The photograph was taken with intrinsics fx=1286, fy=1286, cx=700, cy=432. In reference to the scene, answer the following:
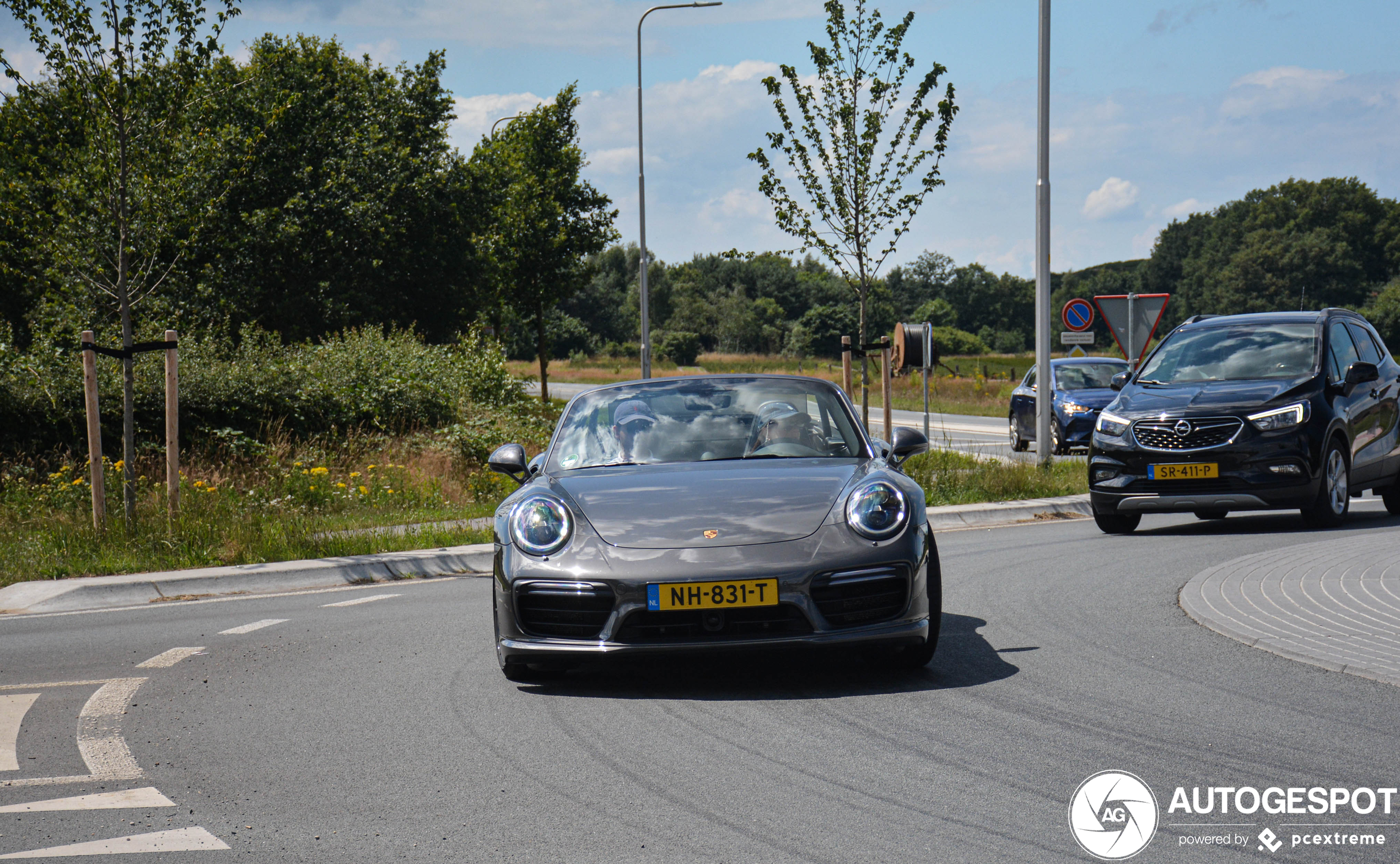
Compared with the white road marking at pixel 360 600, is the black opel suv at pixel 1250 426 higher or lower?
higher

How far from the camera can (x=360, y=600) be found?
349 inches

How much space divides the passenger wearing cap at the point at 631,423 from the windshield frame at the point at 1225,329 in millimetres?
6596

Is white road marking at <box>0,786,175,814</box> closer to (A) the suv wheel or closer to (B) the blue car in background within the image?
(B) the blue car in background

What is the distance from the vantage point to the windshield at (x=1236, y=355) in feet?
37.6

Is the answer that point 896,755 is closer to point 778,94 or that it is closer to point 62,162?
point 62,162

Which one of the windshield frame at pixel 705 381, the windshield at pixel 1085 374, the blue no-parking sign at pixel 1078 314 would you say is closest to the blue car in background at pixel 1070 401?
Result: the windshield at pixel 1085 374

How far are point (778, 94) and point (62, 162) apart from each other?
9048mm

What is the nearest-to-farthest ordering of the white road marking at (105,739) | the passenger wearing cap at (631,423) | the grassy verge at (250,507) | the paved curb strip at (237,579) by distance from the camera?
the white road marking at (105,739), the passenger wearing cap at (631,423), the paved curb strip at (237,579), the grassy verge at (250,507)

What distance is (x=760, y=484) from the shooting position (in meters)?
5.77

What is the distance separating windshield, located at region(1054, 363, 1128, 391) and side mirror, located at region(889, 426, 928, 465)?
641 inches

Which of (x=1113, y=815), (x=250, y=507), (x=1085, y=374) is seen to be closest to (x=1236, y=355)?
(x=1113, y=815)

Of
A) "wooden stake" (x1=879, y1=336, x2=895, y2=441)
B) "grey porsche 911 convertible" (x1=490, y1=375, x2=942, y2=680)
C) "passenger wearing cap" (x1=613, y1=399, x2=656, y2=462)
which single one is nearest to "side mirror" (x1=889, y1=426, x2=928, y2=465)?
"grey porsche 911 convertible" (x1=490, y1=375, x2=942, y2=680)

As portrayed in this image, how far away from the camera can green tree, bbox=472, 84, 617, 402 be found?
122 feet

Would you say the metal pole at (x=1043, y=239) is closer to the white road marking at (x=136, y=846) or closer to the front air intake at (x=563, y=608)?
the front air intake at (x=563, y=608)
